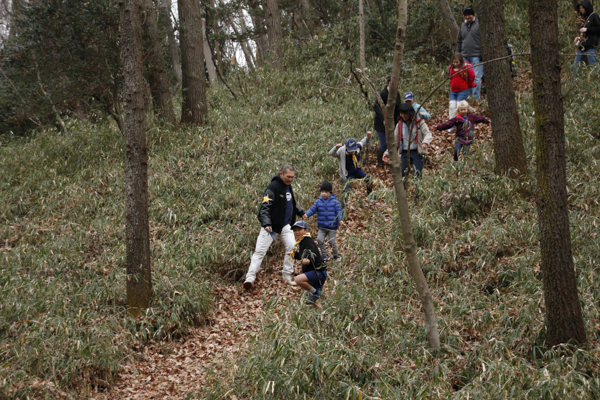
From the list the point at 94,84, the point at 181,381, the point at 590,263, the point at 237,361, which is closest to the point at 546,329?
the point at 590,263

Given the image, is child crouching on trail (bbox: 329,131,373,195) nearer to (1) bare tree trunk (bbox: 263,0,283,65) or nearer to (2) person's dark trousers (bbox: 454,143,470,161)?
(2) person's dark trousers (bbox: 454,143,470,161)

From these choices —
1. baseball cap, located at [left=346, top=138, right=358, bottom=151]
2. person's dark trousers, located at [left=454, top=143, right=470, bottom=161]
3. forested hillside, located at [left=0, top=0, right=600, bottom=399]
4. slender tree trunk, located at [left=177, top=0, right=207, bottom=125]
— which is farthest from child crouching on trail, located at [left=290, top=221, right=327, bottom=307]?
slender tree trunk, located at [left=177, top=0, right=207, bottom=125]

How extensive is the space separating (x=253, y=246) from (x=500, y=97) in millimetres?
5284

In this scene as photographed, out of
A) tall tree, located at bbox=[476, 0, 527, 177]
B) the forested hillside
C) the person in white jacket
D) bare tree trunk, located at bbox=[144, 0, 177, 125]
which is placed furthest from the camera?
bare tree trunk, located at bbox=[144, 0, 177, 125]

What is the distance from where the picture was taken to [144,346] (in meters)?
5.99

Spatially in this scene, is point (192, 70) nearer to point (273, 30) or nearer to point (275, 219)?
point (273, 30)

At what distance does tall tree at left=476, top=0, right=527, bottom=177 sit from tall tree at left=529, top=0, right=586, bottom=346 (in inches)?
141

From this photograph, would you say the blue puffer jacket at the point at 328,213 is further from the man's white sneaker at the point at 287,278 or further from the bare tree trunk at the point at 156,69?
the bare tree trunk at the point at 156,69

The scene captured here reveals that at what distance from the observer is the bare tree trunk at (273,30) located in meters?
16.6

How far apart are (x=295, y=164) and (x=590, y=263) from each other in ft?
21.8

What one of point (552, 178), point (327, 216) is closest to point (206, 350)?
point (327, 216)

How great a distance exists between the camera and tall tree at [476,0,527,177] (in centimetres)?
746

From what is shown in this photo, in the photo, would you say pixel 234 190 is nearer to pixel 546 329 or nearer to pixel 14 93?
pixel 546 329

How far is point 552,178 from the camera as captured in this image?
4.04 meters
